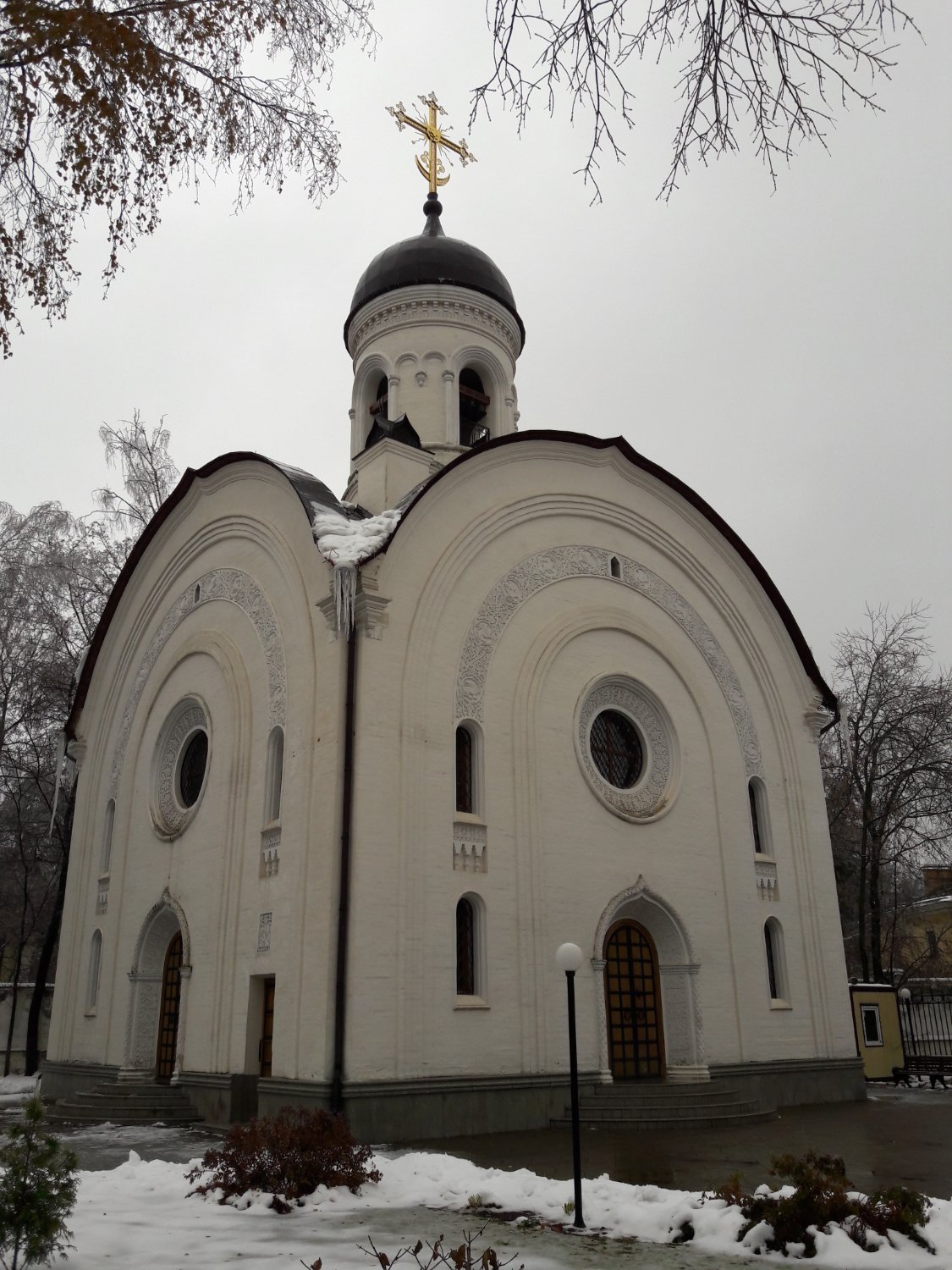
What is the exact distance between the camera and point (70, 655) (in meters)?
24.1

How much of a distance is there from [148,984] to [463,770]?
657 cm

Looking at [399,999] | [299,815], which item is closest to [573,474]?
[299,815]

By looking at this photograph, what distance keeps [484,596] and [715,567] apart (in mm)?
5479

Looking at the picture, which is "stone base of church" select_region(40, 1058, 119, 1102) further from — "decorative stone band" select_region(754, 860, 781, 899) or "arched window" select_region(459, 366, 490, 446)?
"arched window" select_region(459, 366, 490, 446)

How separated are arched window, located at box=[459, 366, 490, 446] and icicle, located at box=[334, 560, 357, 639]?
776cm

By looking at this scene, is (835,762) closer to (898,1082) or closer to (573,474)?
(898,1082)

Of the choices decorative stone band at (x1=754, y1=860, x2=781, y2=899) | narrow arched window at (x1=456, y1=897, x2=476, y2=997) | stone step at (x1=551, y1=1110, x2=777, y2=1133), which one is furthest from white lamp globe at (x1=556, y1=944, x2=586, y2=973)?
decorative stone band at (x1=754, y1=860, x2=781, y2=899)

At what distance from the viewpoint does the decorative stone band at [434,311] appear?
2059cm

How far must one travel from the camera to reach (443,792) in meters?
13.3

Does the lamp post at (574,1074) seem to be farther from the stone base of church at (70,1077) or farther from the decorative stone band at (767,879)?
the stone base of church at (70,1077)

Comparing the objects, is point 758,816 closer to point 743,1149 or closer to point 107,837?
point 743,1149

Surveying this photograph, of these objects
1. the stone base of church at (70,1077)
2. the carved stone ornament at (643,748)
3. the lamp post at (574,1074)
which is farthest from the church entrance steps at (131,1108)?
the lamp post at (574,1074)

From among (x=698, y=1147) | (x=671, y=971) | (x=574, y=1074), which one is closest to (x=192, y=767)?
(x=671, y=971)

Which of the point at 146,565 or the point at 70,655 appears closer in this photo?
the point at 146,565
